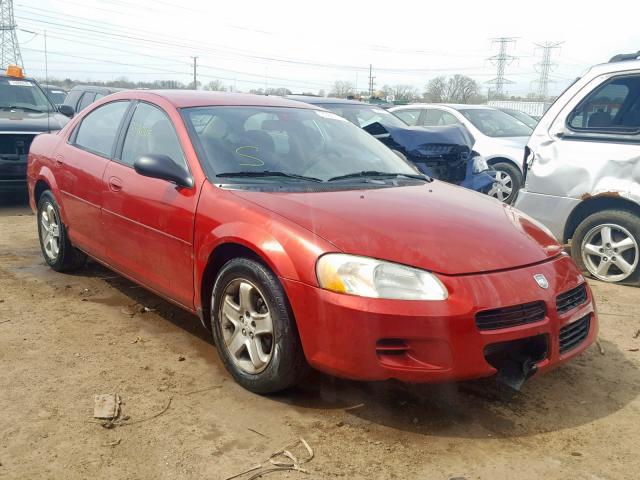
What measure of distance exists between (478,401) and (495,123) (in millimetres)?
7643

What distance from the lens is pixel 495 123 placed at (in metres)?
10.0

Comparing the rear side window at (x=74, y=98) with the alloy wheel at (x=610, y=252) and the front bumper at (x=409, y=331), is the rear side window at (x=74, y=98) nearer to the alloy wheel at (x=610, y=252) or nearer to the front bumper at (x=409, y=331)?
the alloy wheel at (x=610, y=252)

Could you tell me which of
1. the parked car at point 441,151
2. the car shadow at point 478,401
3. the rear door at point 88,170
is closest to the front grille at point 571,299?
the car shadow at point 478,401

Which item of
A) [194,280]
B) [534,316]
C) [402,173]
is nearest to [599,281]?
[402,173]

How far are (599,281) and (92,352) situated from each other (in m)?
4.16

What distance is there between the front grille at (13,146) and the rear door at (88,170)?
350 cm

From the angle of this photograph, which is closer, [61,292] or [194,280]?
[194,280]

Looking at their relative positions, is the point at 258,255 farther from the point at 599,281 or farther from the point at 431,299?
the point at 599,281

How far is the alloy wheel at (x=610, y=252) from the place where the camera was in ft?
17.0

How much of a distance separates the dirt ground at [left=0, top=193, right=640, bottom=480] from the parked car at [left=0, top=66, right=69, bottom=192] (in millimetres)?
4495

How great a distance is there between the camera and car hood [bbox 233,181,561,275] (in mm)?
2824

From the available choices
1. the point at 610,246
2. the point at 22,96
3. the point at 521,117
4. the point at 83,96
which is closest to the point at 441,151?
the point at 610,246

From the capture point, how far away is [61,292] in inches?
188

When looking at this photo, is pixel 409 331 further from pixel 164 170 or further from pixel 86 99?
pixel 86 99
